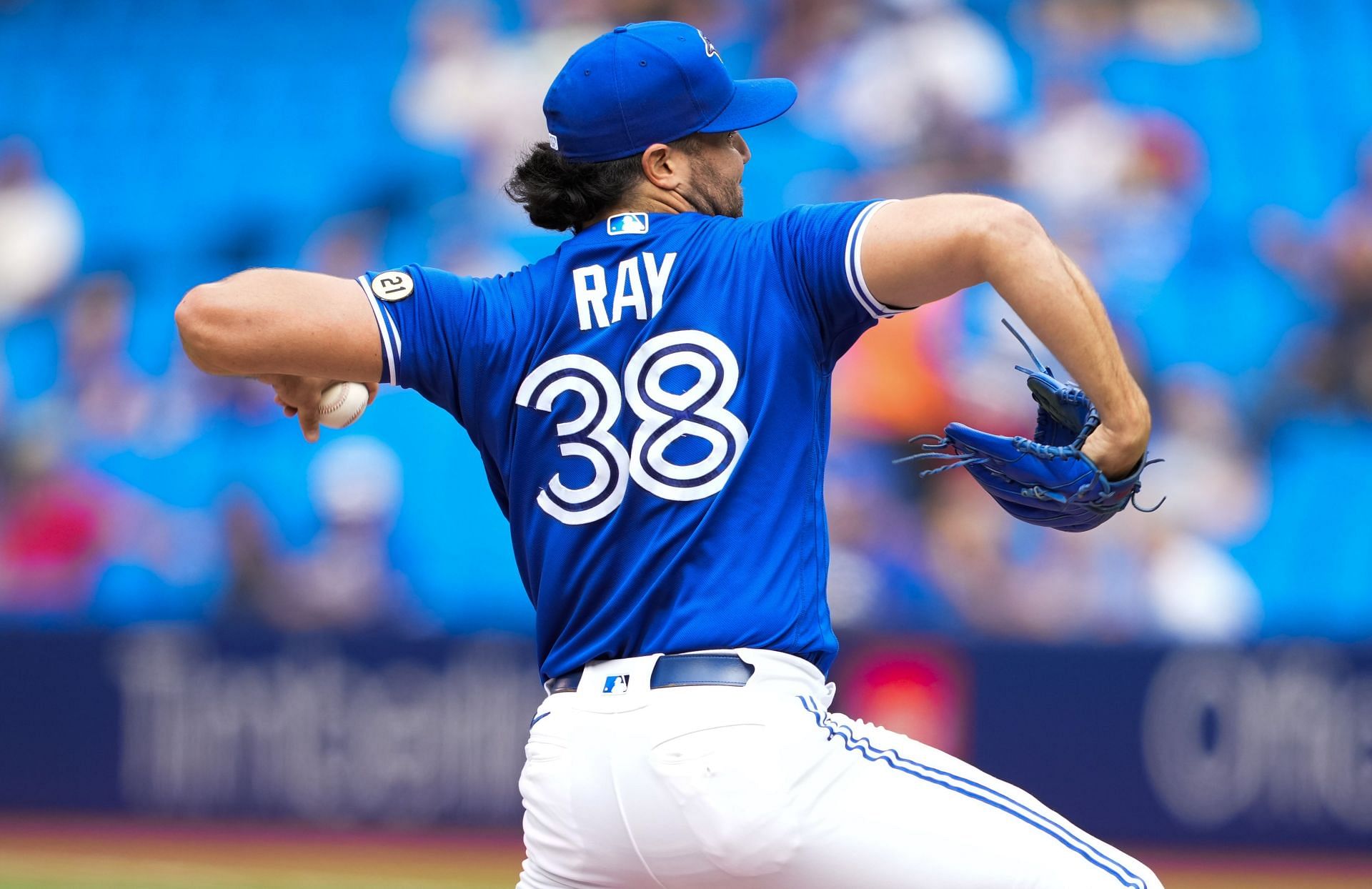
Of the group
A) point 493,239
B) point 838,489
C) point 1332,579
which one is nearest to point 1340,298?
point 1332,579

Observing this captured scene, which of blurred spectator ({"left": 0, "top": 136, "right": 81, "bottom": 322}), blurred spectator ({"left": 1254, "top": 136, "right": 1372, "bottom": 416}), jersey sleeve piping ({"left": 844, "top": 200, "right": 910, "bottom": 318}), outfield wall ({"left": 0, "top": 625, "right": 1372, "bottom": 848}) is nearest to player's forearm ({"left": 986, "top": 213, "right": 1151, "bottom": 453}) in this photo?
jersey sleeve piping ({"left": 844, "top": 200, "right": 910, "bottom": 318})

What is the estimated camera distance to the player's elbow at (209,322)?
262 cm

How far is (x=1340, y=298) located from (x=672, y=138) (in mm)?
7490

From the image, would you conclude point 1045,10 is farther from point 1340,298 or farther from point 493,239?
point 493,239

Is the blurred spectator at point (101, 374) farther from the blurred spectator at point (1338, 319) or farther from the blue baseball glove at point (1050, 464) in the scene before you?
the blue baseball glove at point (1050, 464)

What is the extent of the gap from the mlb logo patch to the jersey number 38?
0.75 ft

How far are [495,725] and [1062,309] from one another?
6020mm

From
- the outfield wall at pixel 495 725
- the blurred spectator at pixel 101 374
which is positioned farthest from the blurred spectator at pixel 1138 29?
the blurred spectator at pixel 101 374

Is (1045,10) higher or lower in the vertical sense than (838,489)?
higher

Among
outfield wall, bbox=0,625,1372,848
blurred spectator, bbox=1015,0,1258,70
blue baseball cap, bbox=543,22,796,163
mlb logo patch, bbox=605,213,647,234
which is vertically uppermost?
blurred spectator, bbox=1015,0,1258,70

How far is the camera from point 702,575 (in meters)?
2.64

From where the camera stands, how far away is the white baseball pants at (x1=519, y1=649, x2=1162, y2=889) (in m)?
2.42

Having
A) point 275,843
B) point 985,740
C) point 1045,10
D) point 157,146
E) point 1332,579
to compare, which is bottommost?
point 275,843

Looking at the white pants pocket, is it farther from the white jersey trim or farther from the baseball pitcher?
the white jersey trim
